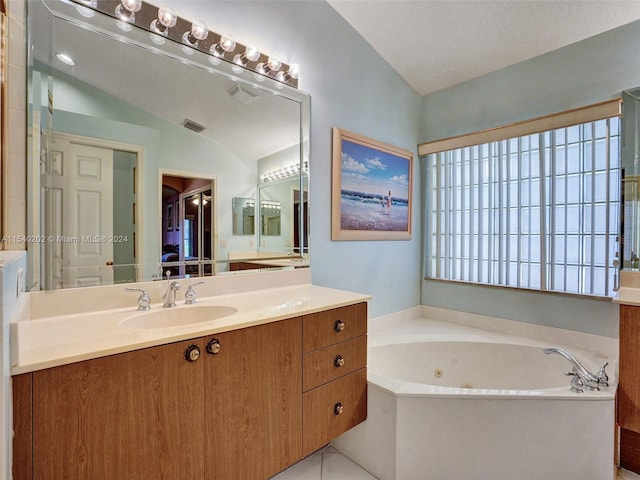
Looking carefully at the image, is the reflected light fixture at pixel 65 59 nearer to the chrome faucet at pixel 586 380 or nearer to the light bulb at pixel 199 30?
the light bulb at pixel 199 30

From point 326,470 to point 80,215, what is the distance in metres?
1.78

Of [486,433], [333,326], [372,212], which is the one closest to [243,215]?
[333,326]

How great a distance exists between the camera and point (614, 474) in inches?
64.8

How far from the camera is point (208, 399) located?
1158 millimetres

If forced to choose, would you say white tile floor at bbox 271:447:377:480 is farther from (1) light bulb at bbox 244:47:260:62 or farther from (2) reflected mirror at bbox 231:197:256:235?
(1) light bulb at bbox 244:47:260:62

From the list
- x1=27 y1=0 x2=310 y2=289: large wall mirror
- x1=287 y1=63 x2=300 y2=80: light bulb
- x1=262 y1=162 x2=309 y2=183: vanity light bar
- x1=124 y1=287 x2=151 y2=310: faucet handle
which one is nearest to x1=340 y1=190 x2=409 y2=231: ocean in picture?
x1=262 y1=162 x2=309 y2=183: vanity light bar

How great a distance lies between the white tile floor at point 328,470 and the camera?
1.74m

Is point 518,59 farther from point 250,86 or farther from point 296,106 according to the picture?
point 250,86

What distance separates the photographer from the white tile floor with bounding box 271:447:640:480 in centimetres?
174

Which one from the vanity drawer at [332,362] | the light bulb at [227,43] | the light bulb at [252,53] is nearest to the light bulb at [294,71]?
the light bulb at [252,53]

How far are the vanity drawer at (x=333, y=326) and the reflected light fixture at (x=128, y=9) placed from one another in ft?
5.21

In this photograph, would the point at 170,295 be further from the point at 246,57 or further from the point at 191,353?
the point at 246,57

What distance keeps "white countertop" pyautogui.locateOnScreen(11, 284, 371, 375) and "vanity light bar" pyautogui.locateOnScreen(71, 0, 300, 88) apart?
4.28 ft

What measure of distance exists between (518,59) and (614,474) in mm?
2724
